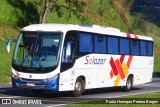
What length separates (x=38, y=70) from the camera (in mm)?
20203

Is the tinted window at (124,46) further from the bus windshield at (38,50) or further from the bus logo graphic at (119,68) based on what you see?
the bus windshield at (38,50)

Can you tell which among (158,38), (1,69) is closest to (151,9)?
(158,38)

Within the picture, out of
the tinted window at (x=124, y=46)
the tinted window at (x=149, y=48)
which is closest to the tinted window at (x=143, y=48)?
the tinted window at (x=149, y=48)

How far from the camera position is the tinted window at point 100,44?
23.5m

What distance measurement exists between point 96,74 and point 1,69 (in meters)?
11.6

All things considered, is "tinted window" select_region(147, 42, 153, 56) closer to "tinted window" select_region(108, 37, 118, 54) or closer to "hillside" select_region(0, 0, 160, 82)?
"tinted window" select_region(108, 37, 118, 54)

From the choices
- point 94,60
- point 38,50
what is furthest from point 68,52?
point 94,60

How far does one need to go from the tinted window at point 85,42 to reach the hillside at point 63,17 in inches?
412

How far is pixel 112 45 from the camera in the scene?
25.4 metres

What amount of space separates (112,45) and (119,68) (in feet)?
5.00

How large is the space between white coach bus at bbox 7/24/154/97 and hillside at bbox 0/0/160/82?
9429 mm

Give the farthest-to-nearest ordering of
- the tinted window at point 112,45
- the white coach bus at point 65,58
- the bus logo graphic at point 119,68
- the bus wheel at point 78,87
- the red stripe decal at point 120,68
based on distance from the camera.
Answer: the red stripe decal at point 120,68 → the bus logo graphic at point 119,68 → the tinted window at point 112,45 → the bus wheel at point 78,87 → the white coach bus at point 65,58

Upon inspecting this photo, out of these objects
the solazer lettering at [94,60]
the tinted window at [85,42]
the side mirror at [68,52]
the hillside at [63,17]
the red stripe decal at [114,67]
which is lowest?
the red stripe decal at [114,67]

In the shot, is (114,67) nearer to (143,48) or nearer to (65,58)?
(143,48)
